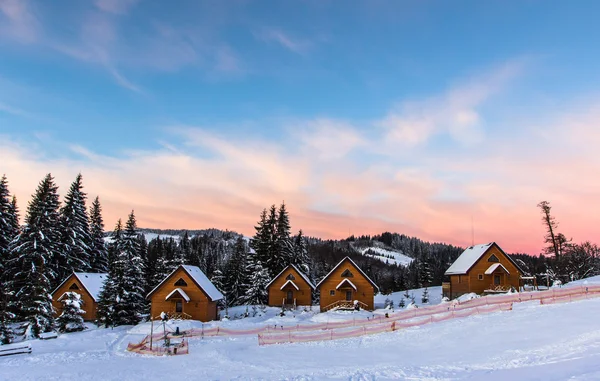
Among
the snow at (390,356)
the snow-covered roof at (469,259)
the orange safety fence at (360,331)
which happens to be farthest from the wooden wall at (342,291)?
the snow at (390,356)

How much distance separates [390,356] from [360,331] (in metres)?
8.46

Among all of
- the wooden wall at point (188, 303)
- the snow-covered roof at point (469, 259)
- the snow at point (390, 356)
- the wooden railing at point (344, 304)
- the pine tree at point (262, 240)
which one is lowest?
the snow at point (390, 356)

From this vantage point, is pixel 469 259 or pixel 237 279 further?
pixel 237 279

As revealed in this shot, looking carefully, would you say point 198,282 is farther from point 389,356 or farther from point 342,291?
point 389,356

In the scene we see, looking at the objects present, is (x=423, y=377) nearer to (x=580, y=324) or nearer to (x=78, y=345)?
(x=580, y=324)

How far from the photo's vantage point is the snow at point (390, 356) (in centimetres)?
2045

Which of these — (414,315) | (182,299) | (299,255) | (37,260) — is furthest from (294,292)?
(37,260)

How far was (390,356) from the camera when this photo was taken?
25969 mm

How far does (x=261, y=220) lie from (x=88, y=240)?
1035 inches

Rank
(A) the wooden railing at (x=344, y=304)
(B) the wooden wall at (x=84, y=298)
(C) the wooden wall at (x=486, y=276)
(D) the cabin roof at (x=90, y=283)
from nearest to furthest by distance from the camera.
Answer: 1. (D) the cabin roof at (x=90, y=283)
2. (B) the wooden wall at (x=84, y=298)
3. (A) the wooden railing at (x=344, y=304)
4. (C) the wooden wall at (x=486, y=276)

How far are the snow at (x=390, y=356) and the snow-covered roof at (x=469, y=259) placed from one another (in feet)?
57.5

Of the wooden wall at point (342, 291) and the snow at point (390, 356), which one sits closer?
the snow at point (390, 356)

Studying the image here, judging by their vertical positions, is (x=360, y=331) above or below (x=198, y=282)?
below

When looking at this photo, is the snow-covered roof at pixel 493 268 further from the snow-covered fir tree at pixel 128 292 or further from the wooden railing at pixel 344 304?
the snow-covered fir tree at pixel 128 292
